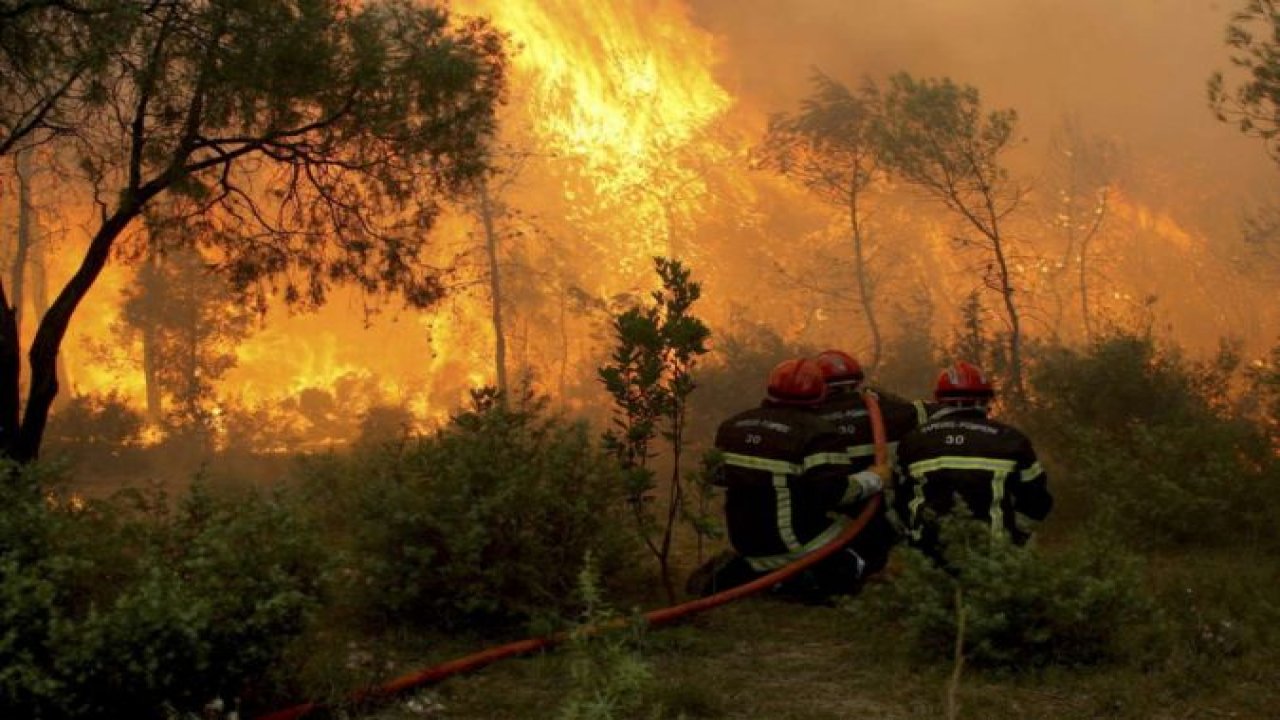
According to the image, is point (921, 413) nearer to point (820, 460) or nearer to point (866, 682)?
point (820, 460)

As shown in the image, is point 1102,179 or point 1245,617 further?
point 1102,179

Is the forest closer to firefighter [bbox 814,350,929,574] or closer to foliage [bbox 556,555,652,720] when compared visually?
foliage [bbox 556,555,652,720]

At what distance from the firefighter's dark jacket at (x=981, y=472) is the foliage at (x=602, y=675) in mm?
2053

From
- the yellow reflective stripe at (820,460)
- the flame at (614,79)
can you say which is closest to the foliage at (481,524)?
the yellow reflective stripe at (820,460)

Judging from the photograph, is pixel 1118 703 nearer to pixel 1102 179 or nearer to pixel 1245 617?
pixel 1245 617

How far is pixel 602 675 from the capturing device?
443cm

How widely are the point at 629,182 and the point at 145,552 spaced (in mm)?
46634

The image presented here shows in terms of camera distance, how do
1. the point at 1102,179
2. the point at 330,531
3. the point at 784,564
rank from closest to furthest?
the point at 784,564 < the point at 330,531 < the point at 1102,179

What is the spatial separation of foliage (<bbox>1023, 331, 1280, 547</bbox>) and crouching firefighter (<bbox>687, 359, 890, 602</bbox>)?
1863 mm

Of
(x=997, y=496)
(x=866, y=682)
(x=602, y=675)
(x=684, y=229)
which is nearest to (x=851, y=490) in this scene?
(x=997, y=496)

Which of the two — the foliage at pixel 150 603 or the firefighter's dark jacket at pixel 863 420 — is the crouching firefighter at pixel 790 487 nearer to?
the firefighter's dark jacket at pixel 863 420

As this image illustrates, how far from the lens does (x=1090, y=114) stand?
75188 millimetres

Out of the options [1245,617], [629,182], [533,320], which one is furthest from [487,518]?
[629,182]

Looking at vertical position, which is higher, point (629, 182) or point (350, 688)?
point (629, 182)
